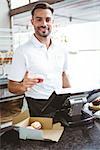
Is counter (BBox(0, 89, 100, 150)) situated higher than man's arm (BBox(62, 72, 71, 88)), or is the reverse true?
man's arm (BBox(62, 72, 71, 88))

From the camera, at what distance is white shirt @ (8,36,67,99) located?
4.57 ft

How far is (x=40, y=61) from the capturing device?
1.42 meters

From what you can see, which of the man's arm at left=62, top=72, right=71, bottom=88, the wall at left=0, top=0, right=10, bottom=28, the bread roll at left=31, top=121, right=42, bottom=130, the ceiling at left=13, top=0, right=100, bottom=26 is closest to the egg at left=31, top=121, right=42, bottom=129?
the bread roll at left=31, top=121, right=42, bottom=130

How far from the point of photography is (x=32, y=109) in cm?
126

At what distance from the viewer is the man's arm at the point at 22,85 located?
100cm

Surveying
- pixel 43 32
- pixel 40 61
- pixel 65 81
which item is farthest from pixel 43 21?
pixel 65 81

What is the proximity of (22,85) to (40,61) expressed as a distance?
1.18ft

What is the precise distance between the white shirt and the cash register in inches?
11.5

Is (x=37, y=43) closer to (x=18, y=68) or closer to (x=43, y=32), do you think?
Answer: (x=43, y=32)

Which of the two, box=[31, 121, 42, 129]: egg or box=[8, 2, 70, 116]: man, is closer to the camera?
box=[31, 121, 42, 129]: egg

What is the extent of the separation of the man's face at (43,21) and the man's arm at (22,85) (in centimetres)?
31

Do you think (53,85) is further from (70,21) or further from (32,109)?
(70,21)

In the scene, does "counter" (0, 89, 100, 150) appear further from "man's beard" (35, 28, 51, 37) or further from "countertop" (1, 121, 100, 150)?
"man's beard" (35, 28, 51, 37)

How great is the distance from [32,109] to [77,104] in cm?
30
